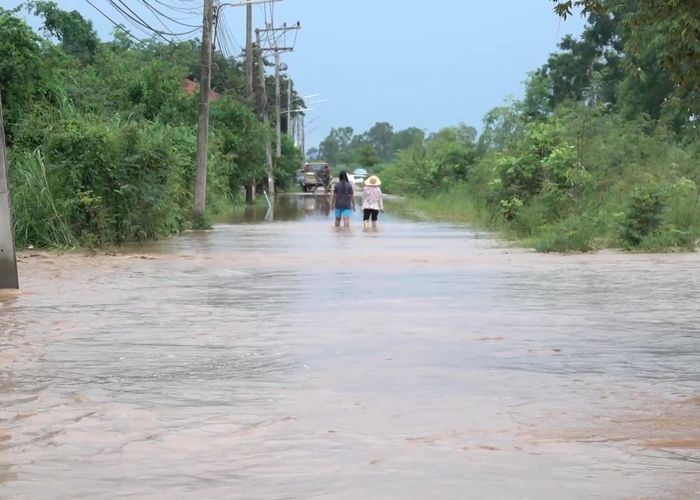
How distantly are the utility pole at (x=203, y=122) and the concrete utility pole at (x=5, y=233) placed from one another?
52.6ft

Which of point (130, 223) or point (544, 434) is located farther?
point (130, 223)

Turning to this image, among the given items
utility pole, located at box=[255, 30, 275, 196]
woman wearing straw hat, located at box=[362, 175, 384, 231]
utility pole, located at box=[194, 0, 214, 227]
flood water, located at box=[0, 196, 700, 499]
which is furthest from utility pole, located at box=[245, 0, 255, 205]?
flood water, located at box=[0, 196, 700, 499]

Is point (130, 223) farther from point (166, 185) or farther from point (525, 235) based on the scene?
point (525, 235)

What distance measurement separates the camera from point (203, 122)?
99.3 feet

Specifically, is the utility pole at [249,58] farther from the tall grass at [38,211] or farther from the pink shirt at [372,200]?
the tall grass at [38,211]

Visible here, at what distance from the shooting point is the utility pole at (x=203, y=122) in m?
30.2

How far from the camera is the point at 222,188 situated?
4038 cm

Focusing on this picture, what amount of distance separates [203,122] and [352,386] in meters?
23.0

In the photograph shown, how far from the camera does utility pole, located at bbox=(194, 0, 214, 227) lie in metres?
30.2

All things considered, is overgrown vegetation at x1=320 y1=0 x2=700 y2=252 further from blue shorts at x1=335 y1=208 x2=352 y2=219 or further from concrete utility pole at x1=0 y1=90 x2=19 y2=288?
concrete utility pole at x1=0 y1=90 x2=19 y2=288

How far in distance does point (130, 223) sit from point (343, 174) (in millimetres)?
8667

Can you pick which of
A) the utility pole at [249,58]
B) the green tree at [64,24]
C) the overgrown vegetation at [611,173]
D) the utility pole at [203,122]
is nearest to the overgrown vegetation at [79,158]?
the utility pole at [203,122]

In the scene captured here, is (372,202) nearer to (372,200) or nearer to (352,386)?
(372,200)

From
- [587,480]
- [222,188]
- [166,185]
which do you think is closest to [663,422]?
[587,480]
